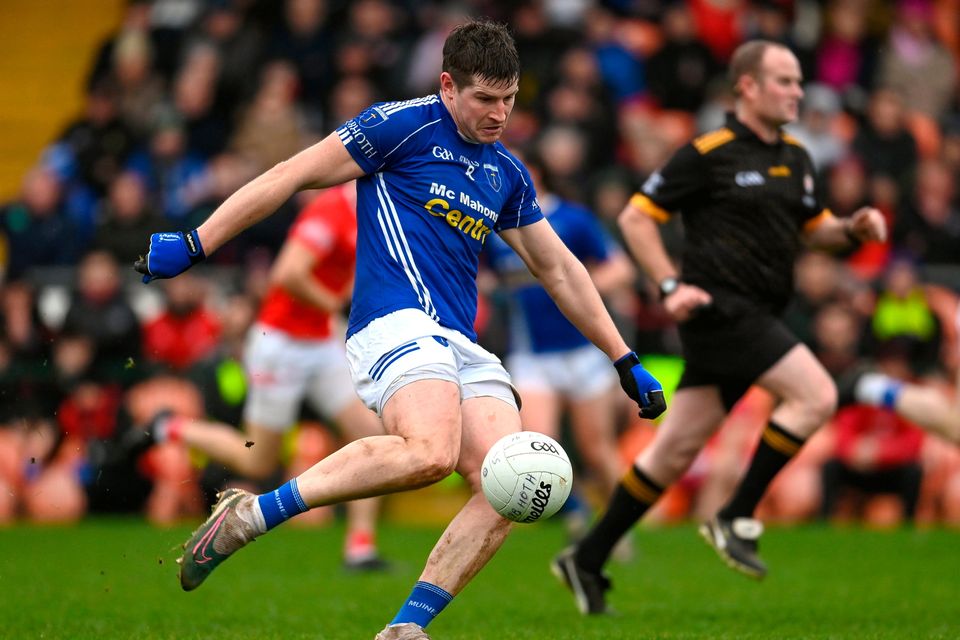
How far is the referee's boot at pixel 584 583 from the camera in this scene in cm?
766

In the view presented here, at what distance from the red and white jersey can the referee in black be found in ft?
7.99

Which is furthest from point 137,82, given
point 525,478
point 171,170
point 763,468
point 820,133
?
point 525,478

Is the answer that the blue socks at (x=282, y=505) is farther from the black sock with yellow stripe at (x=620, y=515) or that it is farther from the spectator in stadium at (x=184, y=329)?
the spectator in stadium at (x=184, y=329)

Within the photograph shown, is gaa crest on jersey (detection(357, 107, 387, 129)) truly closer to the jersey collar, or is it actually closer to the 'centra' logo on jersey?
the 'centra' logo on jersey

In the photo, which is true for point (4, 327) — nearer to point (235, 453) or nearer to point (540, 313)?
point (235, 453)

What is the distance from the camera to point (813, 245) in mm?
8188

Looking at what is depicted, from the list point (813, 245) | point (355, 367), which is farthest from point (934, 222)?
point (355, 367)

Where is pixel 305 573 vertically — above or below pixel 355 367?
below

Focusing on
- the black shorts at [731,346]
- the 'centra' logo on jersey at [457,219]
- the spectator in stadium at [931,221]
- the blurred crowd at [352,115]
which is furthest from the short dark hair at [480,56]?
the spectator in stadium at [931,221]

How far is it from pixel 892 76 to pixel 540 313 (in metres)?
8.13

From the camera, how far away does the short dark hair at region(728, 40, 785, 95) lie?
796cm

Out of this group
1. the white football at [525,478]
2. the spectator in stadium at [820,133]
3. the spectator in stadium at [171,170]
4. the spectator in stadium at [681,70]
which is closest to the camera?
the white football at [525,478]

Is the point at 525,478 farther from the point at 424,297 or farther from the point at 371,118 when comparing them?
the point at 371,118

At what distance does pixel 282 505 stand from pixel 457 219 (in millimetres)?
1340
